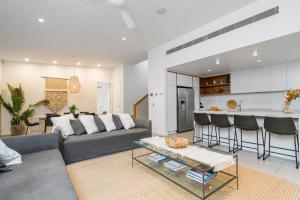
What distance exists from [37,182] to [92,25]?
11.6 ft

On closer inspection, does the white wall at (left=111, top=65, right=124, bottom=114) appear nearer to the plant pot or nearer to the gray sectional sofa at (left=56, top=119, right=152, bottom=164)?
the plant pot

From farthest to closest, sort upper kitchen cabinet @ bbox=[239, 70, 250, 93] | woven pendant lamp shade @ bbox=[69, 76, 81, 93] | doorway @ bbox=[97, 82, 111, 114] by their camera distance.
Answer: doorway @ bbox=[97, 82, 111, 114]
woven pendant lamp shade @ bbox=[69, 76, 81, 93]
upper kitchen cabinet @ bbox=[239, 70, 250, 93]

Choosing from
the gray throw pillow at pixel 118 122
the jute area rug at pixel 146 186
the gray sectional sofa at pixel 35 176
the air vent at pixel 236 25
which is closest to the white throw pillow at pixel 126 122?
the gray throw pillow at pixel 118 122

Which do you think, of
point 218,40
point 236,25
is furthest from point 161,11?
point 236,25

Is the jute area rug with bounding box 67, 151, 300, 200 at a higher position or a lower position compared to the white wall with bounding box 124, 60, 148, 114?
lower

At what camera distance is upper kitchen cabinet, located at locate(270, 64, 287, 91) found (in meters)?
4.54

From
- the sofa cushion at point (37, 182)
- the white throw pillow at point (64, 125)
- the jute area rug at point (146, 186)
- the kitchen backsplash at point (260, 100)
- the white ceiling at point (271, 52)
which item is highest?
the white ceiling at point (271, 52)

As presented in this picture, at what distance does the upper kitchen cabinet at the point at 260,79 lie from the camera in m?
4.87

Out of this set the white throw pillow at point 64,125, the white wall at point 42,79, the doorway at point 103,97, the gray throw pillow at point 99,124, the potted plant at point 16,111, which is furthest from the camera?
the doorway at point 103,97

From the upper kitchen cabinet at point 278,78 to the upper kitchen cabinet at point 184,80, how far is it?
8.48 feet

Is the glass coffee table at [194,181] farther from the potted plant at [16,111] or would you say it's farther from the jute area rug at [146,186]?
the potted plant at [16,111]

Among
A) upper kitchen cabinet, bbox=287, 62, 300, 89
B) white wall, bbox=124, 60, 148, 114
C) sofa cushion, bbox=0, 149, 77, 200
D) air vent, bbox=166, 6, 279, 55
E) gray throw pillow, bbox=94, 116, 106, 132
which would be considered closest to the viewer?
sofa cushion, bbox=0, 149, 77, 200

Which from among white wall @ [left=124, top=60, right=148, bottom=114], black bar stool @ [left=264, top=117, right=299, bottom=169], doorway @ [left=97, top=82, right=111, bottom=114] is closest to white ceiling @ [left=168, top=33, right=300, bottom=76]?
black bar stool @ [left=264, top=117, right=299, bottom=169]

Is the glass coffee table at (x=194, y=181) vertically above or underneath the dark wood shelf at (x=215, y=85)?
underneath
